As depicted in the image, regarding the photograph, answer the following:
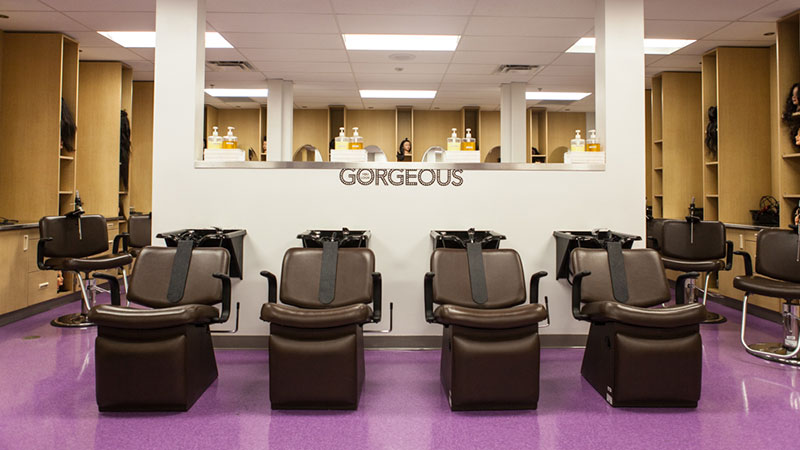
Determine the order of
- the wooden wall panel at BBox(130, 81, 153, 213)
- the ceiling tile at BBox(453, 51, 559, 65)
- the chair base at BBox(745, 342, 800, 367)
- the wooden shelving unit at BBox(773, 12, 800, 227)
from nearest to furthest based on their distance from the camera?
the chair base at BBox(745, 342, 800, 367)
the wooden shelving unit at BBox(773, 12, 800, 227)
the ceiling tile at BBox(453, 51, 559, 65)
the wooden wall panel at BBox(130, 81, 153, 213)

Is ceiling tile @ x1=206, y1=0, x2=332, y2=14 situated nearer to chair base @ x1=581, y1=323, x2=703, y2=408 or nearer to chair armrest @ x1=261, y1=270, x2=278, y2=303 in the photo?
chair armrest @ x1=261, y1=270, x2=278, y2=303

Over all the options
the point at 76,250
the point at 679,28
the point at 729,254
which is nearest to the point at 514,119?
the point at 679,28

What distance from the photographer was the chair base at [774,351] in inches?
137

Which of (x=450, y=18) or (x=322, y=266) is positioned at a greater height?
(x=450, y=18)

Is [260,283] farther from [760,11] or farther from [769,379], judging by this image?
[760,11]

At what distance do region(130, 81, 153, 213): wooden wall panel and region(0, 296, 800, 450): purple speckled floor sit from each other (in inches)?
176

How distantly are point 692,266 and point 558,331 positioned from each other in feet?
5.97

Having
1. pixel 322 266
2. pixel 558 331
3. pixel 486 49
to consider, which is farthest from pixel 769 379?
pixel 486 49

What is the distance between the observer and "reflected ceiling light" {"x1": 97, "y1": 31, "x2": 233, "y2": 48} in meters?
5.66

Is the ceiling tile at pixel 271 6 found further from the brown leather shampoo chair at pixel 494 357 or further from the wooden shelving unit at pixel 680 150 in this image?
the wooden shelving unit at pixel 680 150

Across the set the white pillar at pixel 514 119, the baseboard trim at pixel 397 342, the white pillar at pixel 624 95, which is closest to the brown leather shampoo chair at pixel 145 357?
the baseboard trim at pixel 397 342

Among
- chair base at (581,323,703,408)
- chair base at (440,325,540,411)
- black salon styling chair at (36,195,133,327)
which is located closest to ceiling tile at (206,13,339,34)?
black salon styling chair at (36,195,133,327)

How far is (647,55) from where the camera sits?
642 centimetres

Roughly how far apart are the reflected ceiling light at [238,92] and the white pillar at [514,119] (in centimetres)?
410
